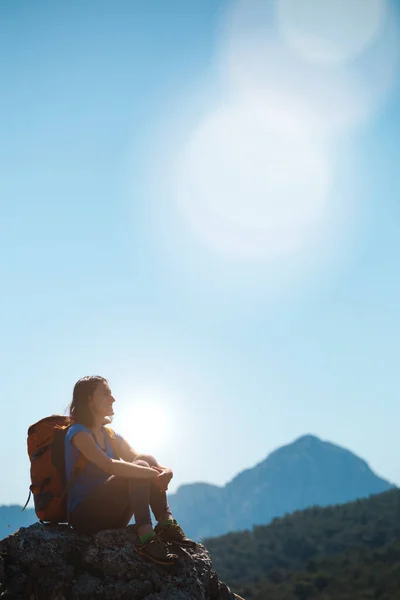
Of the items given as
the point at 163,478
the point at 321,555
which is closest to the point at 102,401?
the point at 163,478

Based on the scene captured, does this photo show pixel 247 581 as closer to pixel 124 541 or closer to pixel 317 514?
pixel 317 514

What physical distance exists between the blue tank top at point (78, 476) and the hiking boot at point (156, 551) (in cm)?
75

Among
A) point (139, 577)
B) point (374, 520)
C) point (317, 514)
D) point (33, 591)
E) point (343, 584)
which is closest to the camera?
point (33, 591)

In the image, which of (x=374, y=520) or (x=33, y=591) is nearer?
(x=33, y=591)

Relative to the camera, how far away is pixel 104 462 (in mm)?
5289

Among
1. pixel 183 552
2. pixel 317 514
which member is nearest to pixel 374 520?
pixel 317 514

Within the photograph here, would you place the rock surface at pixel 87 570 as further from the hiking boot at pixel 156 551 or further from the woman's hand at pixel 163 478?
the woman's hand at pixel 163 478

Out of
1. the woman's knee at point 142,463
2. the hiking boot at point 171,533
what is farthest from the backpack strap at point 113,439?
the hiking boot at point 171,533

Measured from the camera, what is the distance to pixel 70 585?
16.5 ft

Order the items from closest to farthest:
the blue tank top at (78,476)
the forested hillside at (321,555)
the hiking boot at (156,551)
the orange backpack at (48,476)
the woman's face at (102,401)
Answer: the hiking boot at (156,551)
the blue tank top at (78,476)
the orange backpack at (48,476)
the woman's face at (102,401)
the forested hillside at (321,555)

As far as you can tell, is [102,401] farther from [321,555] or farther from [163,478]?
[321,555]

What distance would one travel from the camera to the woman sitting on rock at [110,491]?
5.29m

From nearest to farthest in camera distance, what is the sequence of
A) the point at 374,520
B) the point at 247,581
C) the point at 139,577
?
the point at 139,577, the point at 247,581, the point at 374,520

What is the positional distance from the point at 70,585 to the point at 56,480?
993mm
